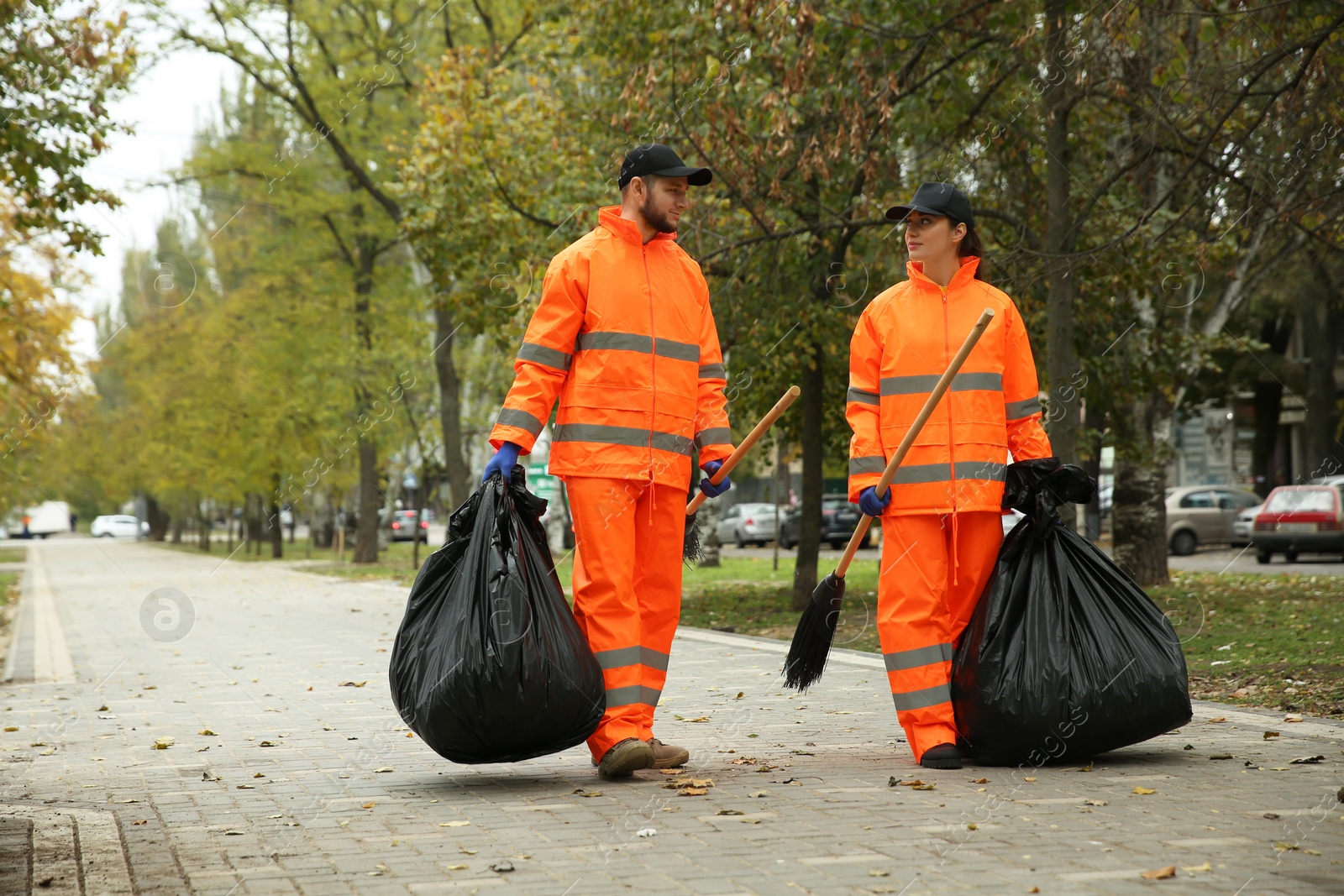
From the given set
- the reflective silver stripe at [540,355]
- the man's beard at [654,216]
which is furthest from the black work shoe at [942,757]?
the man's beard at [654,216]

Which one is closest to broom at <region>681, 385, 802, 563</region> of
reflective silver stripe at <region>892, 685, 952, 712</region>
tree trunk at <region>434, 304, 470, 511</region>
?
reflective silver stripe at <region>892, 685, 952, 712</region>

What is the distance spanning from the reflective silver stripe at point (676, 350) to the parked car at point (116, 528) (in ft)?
247

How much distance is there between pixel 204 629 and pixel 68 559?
94.4 ft

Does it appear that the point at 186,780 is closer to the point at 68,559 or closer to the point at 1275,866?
the point at 1275,866

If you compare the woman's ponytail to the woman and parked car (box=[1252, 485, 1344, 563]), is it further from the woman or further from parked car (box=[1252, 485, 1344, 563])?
parked car (box=[1252, 485, 1344, 563])

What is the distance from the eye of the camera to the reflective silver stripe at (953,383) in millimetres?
5258

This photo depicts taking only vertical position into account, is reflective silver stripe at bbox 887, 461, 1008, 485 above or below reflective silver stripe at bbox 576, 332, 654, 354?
below

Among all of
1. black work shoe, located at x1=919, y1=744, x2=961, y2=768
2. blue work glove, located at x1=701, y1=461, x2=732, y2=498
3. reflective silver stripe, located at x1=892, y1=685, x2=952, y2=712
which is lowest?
black work shoe, located at x1=919, y1=744, x2=961, y2=768

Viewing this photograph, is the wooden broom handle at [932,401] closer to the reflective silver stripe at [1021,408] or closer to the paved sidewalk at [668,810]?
the reflective silver stripe at [1021,408]

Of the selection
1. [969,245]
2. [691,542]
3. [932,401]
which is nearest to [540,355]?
[691,542]

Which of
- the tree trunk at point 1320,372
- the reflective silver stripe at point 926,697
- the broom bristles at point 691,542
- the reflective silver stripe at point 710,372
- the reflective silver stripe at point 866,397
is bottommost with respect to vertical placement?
the reflective silver stripe at point 926,697

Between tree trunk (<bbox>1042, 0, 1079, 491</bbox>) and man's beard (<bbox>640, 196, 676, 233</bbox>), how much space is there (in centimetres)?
445

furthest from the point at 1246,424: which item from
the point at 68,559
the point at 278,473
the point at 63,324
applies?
the point at 68,559

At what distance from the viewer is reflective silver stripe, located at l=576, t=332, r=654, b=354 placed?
5.08m
